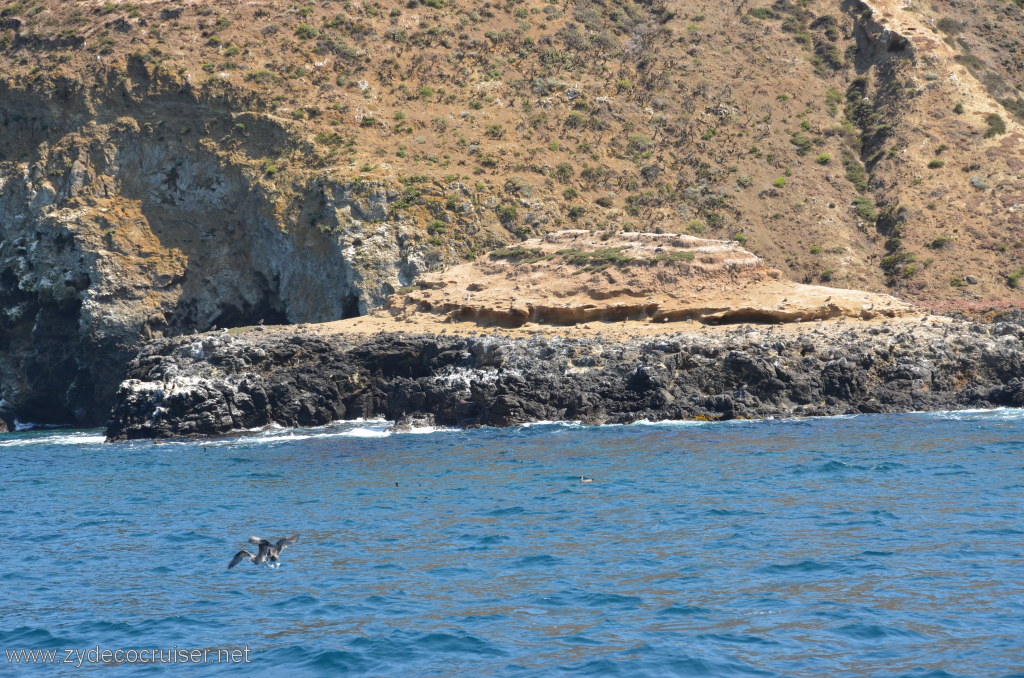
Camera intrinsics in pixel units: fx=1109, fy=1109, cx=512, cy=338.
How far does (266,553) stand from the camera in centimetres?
1516

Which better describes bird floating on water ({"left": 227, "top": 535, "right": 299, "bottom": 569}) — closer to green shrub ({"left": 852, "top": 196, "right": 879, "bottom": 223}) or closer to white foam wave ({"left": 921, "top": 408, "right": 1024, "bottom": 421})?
white foam wave ({"left": 921, "top": 408, "right": 1024, "bottom": 421})

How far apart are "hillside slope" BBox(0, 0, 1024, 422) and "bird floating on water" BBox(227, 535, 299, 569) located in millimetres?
28825

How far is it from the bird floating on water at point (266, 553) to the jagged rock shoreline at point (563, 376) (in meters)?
17.5

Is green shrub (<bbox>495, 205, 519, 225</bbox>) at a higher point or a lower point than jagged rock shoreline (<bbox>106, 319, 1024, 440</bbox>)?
higher

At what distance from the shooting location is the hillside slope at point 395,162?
156 feet

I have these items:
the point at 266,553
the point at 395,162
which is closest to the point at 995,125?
the point at 395,162

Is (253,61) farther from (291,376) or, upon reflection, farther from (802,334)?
(802,334)

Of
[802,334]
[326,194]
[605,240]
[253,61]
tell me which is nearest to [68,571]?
[802,334]

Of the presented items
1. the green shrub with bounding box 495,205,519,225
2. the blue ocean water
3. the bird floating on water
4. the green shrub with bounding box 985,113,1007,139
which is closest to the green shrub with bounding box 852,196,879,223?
the green shrub with bounding box 985,113,1007,139

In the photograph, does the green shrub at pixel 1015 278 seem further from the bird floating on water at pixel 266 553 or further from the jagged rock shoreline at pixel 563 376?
the bird floating on water at pixel 266 553

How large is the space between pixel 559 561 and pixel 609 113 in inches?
1707

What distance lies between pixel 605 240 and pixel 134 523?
25.9 m

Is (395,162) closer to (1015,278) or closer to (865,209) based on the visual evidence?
(865,209)

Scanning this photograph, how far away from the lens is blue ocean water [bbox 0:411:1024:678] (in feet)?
37.4
